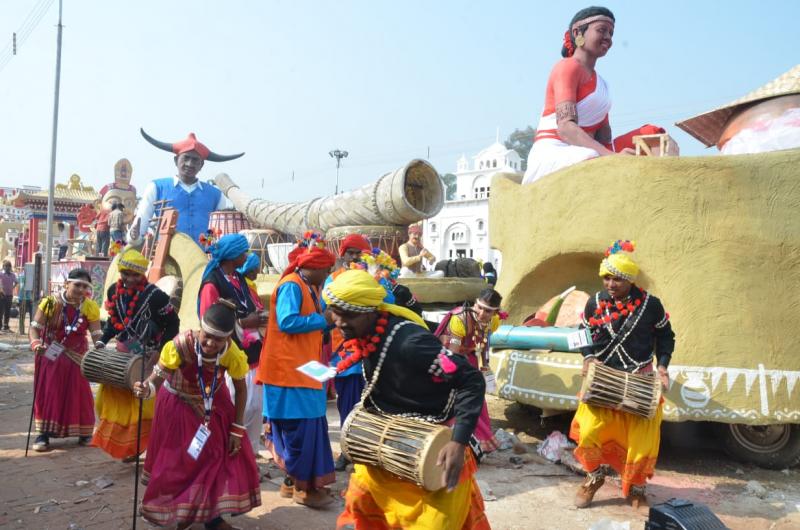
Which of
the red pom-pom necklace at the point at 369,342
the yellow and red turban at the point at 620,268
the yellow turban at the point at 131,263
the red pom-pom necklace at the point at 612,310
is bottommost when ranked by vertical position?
the red pom-pom necklace at the point at 369,342

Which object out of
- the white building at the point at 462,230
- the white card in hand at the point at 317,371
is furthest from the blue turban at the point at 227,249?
the white building at the point at 462,230

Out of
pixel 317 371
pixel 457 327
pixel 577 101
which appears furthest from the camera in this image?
pixel 577 101

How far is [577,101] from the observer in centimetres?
730

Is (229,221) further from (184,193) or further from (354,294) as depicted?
(354,294)

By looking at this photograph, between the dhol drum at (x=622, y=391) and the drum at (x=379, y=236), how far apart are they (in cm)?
500

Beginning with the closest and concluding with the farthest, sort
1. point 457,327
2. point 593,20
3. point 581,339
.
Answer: point 581,339, point 457,327, point 593,20

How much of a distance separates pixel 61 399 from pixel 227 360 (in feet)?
9.89

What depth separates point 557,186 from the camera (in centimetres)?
707

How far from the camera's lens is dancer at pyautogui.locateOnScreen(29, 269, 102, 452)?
6.03 meters

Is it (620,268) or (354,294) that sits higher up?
(620,268)

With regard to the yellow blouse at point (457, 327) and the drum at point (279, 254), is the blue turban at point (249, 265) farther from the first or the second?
the drum at point (279, 254)

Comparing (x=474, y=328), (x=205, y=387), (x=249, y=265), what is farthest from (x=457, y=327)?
(x=205, y=387)

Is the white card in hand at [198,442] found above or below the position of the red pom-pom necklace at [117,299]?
below

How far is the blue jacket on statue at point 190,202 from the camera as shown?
9172 mm
